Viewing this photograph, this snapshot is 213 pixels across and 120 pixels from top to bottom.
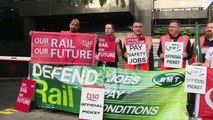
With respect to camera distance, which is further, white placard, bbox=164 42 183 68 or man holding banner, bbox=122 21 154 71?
man holding banner, bbox=122 21 154 71

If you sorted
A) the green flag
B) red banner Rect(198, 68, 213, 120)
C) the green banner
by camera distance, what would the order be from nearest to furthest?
the green flag, red banner Rect(198, 68, 213, 120), the green banner

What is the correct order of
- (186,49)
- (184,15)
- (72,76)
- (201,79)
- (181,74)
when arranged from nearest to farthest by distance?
(201,79) < (181,74) < (186,49) < (72,76) < (184,15)

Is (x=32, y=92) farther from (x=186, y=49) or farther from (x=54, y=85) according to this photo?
(x=186, y=49)

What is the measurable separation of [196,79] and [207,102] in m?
0.46

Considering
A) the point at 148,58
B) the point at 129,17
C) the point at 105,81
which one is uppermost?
the point at 129,17

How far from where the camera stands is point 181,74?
6.77 metres

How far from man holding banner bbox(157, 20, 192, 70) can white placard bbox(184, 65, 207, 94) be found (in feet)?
2.82

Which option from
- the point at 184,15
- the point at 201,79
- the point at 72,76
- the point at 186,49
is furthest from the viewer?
the point at 184,15

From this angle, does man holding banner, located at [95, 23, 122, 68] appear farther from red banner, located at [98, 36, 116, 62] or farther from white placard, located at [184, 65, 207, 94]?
white placard, located at [184, 65, 207, 94]

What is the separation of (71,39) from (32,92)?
1.47m

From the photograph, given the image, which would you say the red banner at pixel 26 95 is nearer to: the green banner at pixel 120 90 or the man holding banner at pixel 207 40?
the green banner at pixel 120 90

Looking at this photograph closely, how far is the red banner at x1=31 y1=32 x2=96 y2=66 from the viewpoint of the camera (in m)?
7.87

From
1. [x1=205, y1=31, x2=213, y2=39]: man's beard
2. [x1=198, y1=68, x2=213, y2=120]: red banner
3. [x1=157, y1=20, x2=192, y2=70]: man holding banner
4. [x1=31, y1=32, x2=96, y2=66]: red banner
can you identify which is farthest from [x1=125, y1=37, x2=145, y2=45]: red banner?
[x1=198, y1=68, x2=213, y2=120]: red banner

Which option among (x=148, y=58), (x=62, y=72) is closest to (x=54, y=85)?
(x=62, y=72)
